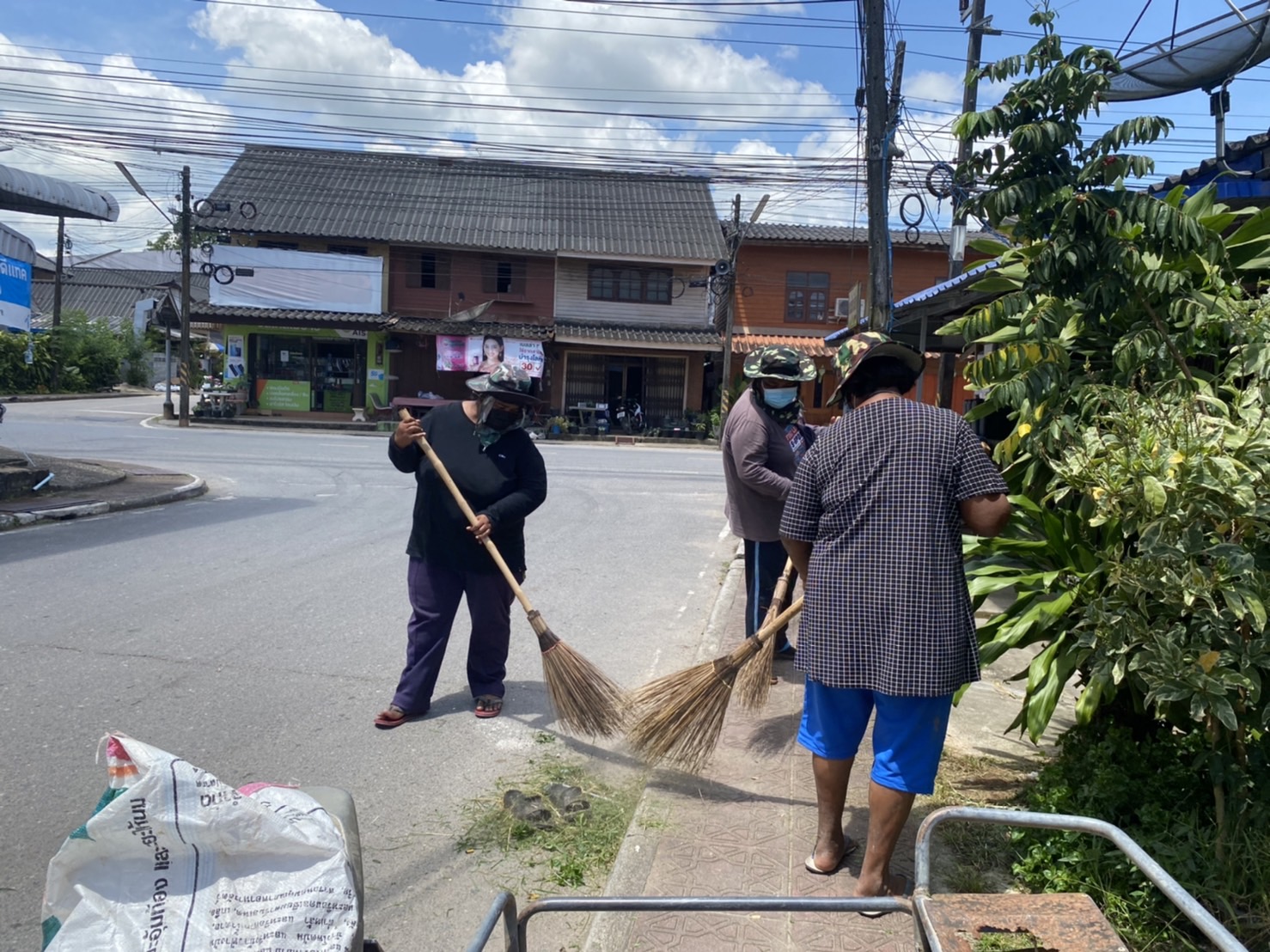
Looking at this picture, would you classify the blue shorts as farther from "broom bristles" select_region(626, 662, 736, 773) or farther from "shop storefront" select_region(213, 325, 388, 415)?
"shop storefront" select_region(213, 325, 388, 415)

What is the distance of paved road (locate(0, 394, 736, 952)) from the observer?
11.9ft

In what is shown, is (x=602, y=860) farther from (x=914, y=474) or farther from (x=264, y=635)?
(x=264, y=635)

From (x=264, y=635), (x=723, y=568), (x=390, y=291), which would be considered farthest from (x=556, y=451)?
(x=264, y=635)

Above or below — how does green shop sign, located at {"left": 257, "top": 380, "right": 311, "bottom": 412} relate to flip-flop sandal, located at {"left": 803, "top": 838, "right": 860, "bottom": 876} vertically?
above

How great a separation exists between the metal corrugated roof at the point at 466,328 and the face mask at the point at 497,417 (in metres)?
24.4

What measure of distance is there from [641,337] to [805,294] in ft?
21.1

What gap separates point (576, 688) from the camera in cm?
433

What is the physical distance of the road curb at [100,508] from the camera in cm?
994

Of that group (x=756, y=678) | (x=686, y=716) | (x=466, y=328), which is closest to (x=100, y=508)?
(x=756, y=678)

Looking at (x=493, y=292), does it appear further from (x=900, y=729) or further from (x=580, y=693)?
(x=900, y=729)

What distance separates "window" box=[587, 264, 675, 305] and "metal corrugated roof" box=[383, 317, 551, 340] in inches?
88.4

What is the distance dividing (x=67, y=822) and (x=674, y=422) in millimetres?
26617

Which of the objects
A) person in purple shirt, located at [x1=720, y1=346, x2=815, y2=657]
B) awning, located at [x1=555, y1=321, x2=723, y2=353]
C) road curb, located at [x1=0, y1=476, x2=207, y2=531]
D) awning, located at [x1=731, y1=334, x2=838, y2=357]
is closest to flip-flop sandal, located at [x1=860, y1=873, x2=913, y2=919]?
person in purple shirt, located at [x1=720, y1=346, x2=815, y2=657]

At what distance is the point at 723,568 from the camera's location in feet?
30.6
